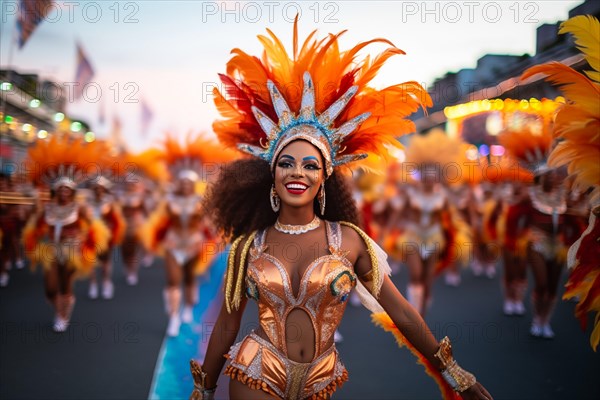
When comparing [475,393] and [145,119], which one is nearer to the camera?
[475,393]

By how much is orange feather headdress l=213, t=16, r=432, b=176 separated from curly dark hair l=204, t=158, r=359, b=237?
0.51 feet

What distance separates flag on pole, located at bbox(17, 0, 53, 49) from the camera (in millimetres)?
9102

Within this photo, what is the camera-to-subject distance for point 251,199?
2918mm

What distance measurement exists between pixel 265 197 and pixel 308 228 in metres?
0.41

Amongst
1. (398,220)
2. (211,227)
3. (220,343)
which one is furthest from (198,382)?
(398,220)

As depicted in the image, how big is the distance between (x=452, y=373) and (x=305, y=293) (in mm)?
793

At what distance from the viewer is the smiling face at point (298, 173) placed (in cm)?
248

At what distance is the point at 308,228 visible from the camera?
2.61m

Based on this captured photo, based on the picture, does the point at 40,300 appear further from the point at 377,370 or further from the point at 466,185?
the point at 466,185

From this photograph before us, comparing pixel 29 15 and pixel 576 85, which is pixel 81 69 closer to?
pixel 29 15

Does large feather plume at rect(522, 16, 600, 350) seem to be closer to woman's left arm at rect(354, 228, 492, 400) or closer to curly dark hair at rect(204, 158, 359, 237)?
woman's left arm at rect(354, 228, 492, 400)

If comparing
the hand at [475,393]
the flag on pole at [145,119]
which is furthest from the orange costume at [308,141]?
the flag on pole at [145,119]

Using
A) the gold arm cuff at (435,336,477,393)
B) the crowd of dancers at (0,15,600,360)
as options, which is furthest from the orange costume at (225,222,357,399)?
the crowd of dancers at (0,15,600,360)

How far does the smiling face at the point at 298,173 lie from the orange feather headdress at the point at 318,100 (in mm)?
48
